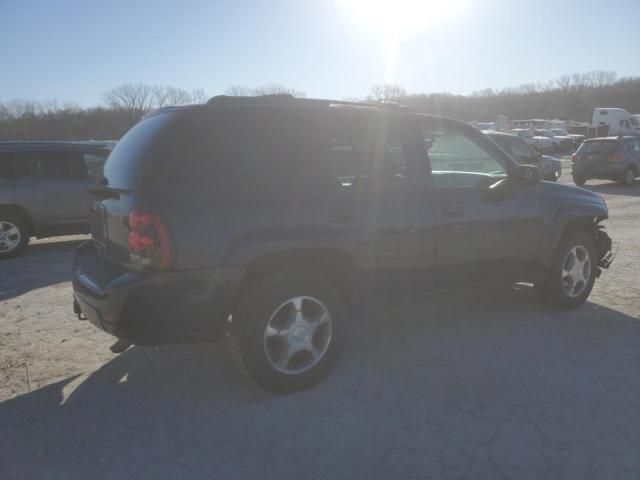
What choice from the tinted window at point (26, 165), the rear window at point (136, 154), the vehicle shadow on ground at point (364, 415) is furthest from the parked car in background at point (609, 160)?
the rear window at point (136, 154)

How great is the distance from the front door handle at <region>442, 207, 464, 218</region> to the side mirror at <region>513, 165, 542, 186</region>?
701mm

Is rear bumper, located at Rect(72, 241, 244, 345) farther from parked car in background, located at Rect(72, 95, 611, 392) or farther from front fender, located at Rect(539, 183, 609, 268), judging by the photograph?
front fender, located at Rect(539, 183, 609, 268)

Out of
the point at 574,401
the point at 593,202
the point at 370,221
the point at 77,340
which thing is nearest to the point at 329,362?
the point at 370,221

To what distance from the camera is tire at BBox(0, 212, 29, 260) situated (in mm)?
7992

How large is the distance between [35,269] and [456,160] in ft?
18.9

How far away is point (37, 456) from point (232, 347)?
3.85ft

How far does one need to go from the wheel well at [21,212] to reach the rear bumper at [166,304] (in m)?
5.83

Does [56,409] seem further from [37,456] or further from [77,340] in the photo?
[77,340]

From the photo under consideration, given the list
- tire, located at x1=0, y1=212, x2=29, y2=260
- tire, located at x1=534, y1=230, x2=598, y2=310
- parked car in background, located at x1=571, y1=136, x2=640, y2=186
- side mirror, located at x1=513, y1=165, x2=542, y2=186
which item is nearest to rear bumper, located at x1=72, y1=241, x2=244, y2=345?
side mirror, located at x1=513, y1=165, x2=542, y2=186

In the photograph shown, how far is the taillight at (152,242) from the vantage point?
299 centimetres

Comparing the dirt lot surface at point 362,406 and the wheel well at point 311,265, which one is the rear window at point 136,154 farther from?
the dirt lot surface at point 362,406

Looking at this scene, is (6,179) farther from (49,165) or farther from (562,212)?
(562,212)

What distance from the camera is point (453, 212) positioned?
13.4 ft

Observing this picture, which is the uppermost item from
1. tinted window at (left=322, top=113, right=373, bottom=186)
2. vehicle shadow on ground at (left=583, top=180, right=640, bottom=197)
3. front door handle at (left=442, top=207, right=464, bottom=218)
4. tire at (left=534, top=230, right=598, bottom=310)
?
tinted window at (left=322, top=113, right=373, bottom=186)
